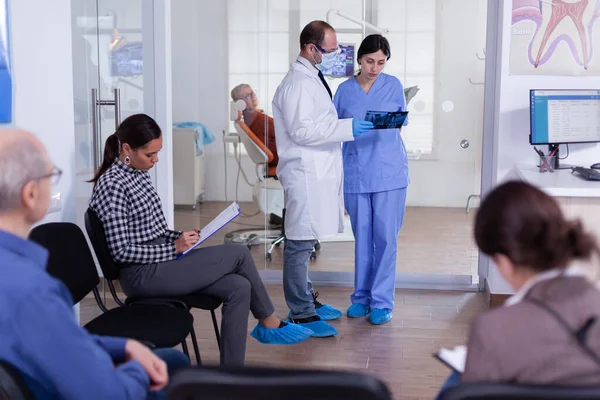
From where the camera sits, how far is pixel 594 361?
1.16 m

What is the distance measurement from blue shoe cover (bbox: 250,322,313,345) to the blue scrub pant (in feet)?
1.79

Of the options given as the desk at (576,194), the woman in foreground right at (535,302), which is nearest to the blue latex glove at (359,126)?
the desk at (576,194)

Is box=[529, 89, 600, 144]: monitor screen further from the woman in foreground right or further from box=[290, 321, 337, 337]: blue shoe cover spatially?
the woman in foreground right

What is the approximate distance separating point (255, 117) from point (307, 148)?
1.00m

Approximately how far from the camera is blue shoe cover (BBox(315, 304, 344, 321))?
375cm

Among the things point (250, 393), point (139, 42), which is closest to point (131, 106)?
point (139, 42)

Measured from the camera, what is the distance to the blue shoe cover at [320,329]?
11.3 ft

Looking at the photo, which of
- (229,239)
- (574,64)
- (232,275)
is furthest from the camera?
(229,239)

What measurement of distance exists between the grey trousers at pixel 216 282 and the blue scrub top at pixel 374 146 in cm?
102

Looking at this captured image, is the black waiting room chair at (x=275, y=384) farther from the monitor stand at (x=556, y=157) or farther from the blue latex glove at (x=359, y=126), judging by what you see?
the monitor stand at (x=556, y=157)

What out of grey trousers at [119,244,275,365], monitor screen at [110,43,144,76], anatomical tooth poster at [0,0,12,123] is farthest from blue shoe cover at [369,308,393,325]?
anatomical tooth poster at [0,0,12,123]

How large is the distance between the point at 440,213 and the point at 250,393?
321cm

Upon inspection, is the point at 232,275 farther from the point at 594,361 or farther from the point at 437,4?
the point at 437,4

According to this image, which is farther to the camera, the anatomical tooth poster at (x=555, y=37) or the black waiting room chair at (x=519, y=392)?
the anatomical tooth poster at (x=555, y=37)
